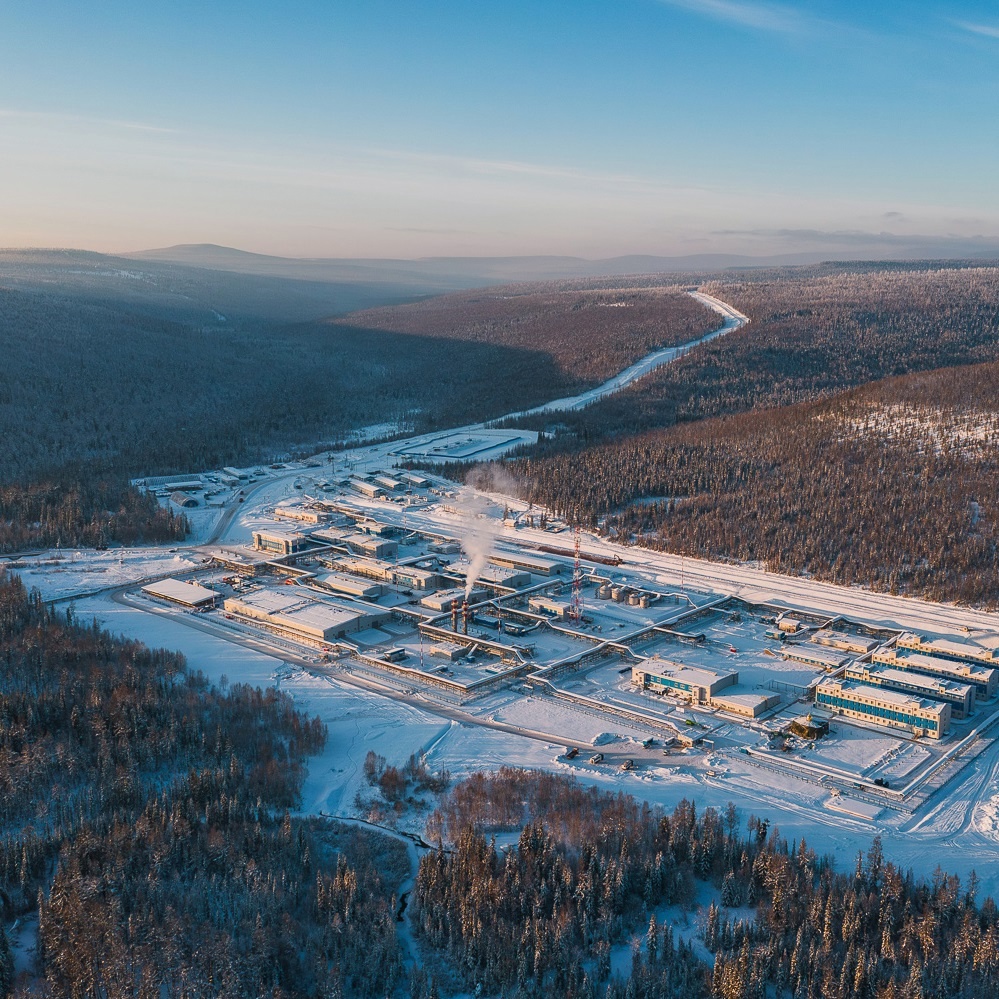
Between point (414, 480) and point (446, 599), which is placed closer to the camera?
point (446, 599)

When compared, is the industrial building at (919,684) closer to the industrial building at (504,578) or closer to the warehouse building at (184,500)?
the industrial building at (504,578)

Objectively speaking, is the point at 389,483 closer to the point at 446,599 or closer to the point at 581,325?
the point at 446,599

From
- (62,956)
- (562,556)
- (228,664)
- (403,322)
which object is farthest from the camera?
(403,322)

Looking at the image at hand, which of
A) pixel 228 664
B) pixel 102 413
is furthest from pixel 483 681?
pixel 102 413

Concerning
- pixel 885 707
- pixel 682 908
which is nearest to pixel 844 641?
pixel 885 707

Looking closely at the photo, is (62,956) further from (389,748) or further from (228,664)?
(228,664)

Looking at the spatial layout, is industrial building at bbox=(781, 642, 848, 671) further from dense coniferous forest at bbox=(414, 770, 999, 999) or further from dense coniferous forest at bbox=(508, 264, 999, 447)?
dense coniferous forest at bbox=(508, 264, 999, 447)

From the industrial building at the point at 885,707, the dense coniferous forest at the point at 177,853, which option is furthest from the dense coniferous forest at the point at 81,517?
the industrial building at the point at 885,707
